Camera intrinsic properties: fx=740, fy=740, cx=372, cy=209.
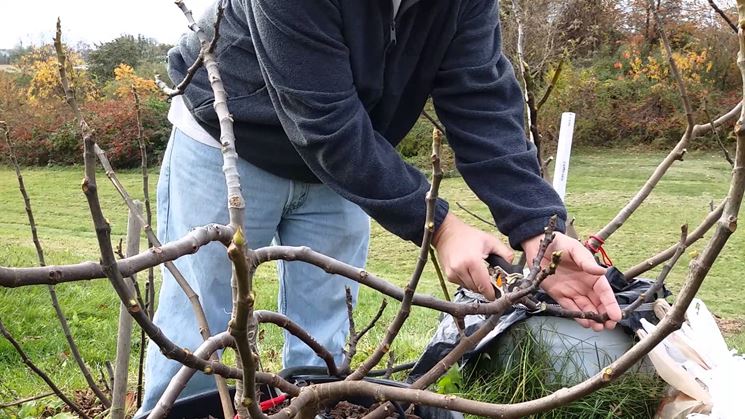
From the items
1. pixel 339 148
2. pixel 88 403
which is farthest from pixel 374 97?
pixel 88 403

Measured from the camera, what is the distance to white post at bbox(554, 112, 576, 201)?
82.7 inches

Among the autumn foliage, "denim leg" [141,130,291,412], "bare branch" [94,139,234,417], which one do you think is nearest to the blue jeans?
"denim leg" [141,130,291,412]

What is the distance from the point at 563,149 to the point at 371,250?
19.5ft

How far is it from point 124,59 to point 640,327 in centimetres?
2134

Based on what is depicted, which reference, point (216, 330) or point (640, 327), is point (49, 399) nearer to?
point (216, 330)

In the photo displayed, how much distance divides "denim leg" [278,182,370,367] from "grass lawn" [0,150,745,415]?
2.73 ft

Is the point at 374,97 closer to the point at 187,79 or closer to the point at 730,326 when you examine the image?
the point at 187,79

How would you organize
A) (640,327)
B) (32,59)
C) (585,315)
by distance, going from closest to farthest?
(585,315)
(640,327)
(32,59)

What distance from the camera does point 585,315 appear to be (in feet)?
4.38

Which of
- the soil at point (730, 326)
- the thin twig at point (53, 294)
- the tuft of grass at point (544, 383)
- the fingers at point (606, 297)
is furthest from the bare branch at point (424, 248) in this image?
the soil at point (730, 326)

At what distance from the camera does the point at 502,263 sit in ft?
4.37

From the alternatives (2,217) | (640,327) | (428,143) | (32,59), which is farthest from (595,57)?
(640,327)

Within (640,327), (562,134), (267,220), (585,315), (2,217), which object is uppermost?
(562,134)

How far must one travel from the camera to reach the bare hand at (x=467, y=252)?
127 cm
